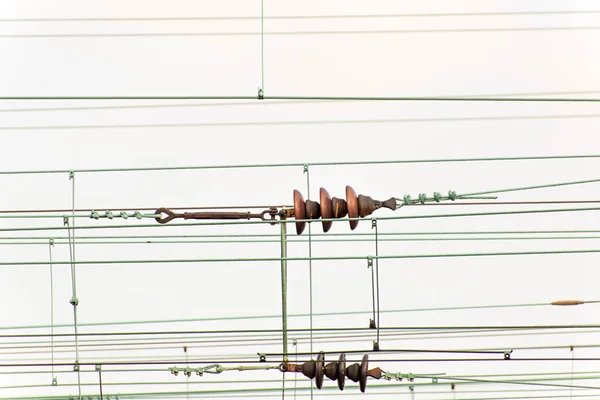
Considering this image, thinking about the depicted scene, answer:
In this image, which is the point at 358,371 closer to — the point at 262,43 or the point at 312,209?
the point at 312,209

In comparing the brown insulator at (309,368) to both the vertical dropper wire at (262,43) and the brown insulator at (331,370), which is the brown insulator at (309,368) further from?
the vertical dropper wire at (262,43)

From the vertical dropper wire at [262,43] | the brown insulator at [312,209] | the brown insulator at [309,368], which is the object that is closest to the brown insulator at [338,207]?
the brown insulator at [312,209]

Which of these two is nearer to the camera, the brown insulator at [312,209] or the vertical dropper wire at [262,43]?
the brown insulator at [312,209]

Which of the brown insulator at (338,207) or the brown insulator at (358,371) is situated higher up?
the brown insulator at (338,207)

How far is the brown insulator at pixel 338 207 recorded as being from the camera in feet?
5.41

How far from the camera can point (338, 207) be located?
1653mm

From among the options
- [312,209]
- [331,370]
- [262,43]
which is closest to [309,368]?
[331,370]

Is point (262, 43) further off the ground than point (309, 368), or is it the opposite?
point (262, 43)

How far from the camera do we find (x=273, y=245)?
238 centimetres

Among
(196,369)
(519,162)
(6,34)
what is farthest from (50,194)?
(519,162)

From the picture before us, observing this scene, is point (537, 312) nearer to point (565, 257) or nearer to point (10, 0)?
point (565, 257)

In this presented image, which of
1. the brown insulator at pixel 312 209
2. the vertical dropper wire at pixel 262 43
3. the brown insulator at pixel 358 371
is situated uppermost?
the vertical dropper wire at pixel 262 43

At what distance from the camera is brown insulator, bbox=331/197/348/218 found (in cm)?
165

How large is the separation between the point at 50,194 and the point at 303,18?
64cm
